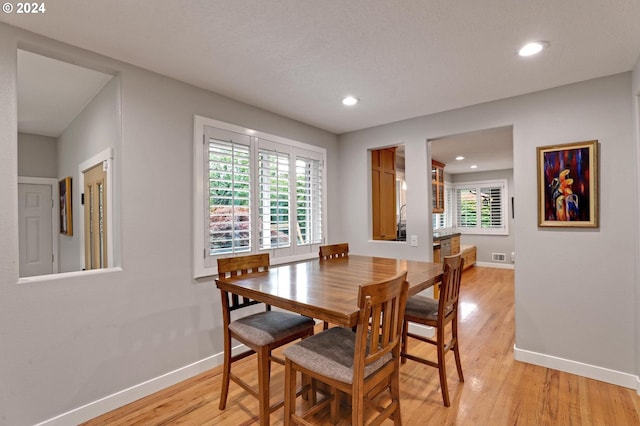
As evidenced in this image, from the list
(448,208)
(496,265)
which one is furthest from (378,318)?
(448,208)

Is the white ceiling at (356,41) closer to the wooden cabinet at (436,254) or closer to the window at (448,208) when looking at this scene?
the wooden cabinet at (436,254)

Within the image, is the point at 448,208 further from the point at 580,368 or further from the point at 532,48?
the point at 532,48

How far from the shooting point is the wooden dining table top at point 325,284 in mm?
1474

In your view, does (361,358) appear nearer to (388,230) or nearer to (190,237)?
(190,237)

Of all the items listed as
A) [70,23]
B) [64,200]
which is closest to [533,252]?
[70,23]

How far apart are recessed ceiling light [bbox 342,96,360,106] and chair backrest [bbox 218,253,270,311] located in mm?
1655

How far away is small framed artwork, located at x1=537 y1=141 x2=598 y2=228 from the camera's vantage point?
8.11 ft

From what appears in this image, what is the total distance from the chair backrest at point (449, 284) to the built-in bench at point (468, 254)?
4.87 metres

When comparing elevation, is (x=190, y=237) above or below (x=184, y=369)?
above

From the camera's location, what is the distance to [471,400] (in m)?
2.15

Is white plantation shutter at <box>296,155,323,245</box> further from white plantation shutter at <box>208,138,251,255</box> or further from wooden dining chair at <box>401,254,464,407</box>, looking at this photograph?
wooden dining chair at <box>401,254,464,407</box>

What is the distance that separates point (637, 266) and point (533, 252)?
651mm

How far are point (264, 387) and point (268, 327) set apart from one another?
0.33m

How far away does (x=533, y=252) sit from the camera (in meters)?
2.74
